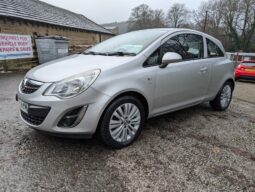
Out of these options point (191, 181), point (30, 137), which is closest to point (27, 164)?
point (30, 137)

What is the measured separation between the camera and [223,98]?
442cm

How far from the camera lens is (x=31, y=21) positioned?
11.0 meters

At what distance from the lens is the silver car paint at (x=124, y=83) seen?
235cm

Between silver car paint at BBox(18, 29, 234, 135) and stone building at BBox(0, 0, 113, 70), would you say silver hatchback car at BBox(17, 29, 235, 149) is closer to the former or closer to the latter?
silver car paint at BBox(18, 29, 234, 135)

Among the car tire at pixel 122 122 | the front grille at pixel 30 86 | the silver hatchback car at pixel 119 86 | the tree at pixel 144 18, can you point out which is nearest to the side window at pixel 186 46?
the silver hatchback car at pixel 119 86

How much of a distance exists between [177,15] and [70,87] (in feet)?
→ 139

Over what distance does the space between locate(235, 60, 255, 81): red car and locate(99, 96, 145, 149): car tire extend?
420 inches

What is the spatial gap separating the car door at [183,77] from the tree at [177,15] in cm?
3899

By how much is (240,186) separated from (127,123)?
1.40 metres

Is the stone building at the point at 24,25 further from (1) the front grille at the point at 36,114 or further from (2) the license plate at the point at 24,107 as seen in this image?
(1) the front grille at the point at 36,114

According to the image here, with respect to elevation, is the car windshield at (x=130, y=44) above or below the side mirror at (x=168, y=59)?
above

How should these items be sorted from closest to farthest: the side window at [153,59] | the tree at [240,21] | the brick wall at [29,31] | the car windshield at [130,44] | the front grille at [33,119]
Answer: the front grille at [33,119]
the side window at [153,59]
the car windshield at [130,44]
the brick wall at [29,31]
the tree at [240,21]

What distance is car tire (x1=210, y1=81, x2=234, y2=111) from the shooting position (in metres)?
4.31

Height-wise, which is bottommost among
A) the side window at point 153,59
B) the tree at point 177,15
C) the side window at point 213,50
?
the side window at point 153,59
